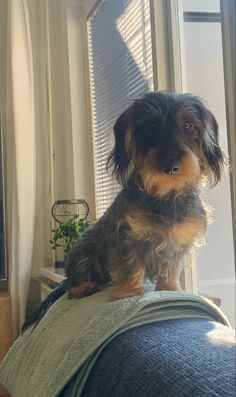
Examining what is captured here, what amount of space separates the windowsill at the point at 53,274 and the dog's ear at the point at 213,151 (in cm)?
107

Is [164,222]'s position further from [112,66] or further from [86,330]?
[112,66]

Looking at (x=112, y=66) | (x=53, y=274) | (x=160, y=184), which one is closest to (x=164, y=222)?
(x=160, y=184)

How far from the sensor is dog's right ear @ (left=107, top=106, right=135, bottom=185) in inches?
48.6

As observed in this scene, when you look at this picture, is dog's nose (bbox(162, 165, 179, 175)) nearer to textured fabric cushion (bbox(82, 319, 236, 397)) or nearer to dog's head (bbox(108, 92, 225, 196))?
dog's head (bbox(108, 92, 225, 196))

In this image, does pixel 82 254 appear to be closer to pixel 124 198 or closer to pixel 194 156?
pixel 124 198

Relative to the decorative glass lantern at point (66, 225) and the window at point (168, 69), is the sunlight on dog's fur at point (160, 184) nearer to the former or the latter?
the window at point (168, 69)

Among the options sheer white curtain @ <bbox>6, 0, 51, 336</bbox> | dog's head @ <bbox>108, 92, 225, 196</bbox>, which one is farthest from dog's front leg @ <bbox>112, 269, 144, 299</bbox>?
sheer white curtain @ <bbox>6, 0, 51, 336</bbox>

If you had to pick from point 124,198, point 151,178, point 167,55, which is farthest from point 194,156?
point 167,55

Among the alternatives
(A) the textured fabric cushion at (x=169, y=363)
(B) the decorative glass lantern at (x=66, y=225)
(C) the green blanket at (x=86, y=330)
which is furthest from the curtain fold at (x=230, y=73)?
(B) the decorative glass lantern at (x=66, y=225)

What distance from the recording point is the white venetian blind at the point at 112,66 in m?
2.05

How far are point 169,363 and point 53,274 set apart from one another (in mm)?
1644

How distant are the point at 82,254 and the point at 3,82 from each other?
70.0 inches

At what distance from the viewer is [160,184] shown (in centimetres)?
114

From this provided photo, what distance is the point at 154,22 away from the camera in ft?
5.89
